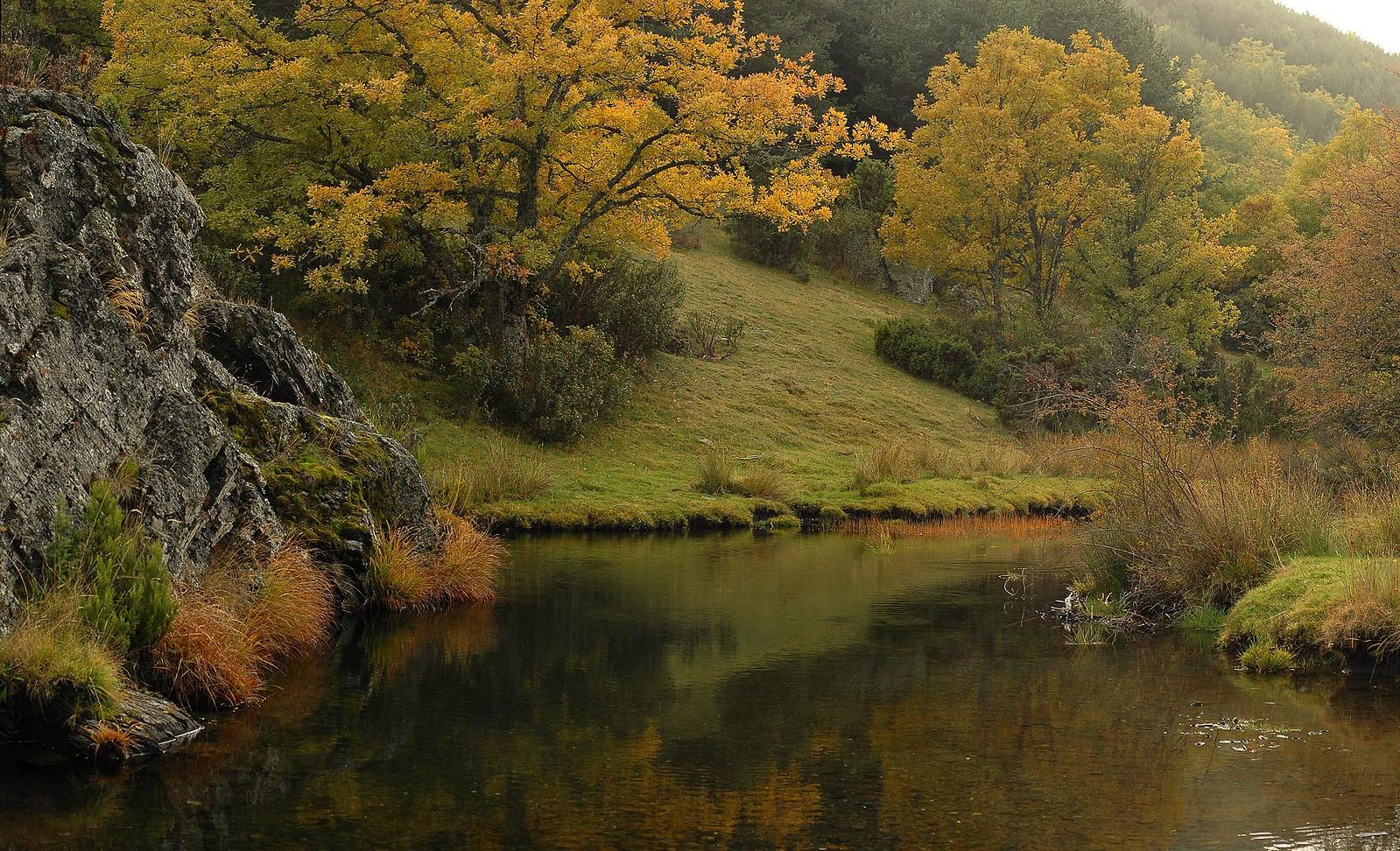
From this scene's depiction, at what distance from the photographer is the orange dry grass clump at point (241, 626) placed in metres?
10.3

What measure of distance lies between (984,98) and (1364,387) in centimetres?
2551

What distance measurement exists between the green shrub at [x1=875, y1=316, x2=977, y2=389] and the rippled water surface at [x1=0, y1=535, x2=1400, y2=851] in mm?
28054

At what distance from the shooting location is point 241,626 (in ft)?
37.4

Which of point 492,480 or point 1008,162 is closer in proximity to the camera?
point 492,480

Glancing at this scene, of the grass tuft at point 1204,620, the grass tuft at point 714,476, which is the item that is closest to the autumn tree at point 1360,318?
the grass tuft at point 1204,620

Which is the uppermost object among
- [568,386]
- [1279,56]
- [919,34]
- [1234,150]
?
[1279,56]

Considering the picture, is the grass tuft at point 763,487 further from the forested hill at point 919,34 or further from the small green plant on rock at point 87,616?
the forested hill at point 919,34

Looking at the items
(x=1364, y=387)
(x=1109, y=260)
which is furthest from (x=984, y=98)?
(x=1364, y=387)

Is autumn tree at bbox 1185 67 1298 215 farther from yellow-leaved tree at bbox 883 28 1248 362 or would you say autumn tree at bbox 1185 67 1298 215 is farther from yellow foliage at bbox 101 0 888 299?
yellow foliage at bbox 101 0 888 299

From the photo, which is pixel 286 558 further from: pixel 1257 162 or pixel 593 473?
pixel 1257 162

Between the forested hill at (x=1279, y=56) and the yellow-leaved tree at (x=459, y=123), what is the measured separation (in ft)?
296

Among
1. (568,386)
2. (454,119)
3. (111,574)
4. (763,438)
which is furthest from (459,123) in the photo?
(111,574)

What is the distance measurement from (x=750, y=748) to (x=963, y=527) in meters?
15.8

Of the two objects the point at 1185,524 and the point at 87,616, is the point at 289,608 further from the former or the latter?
the point at 1185,524
